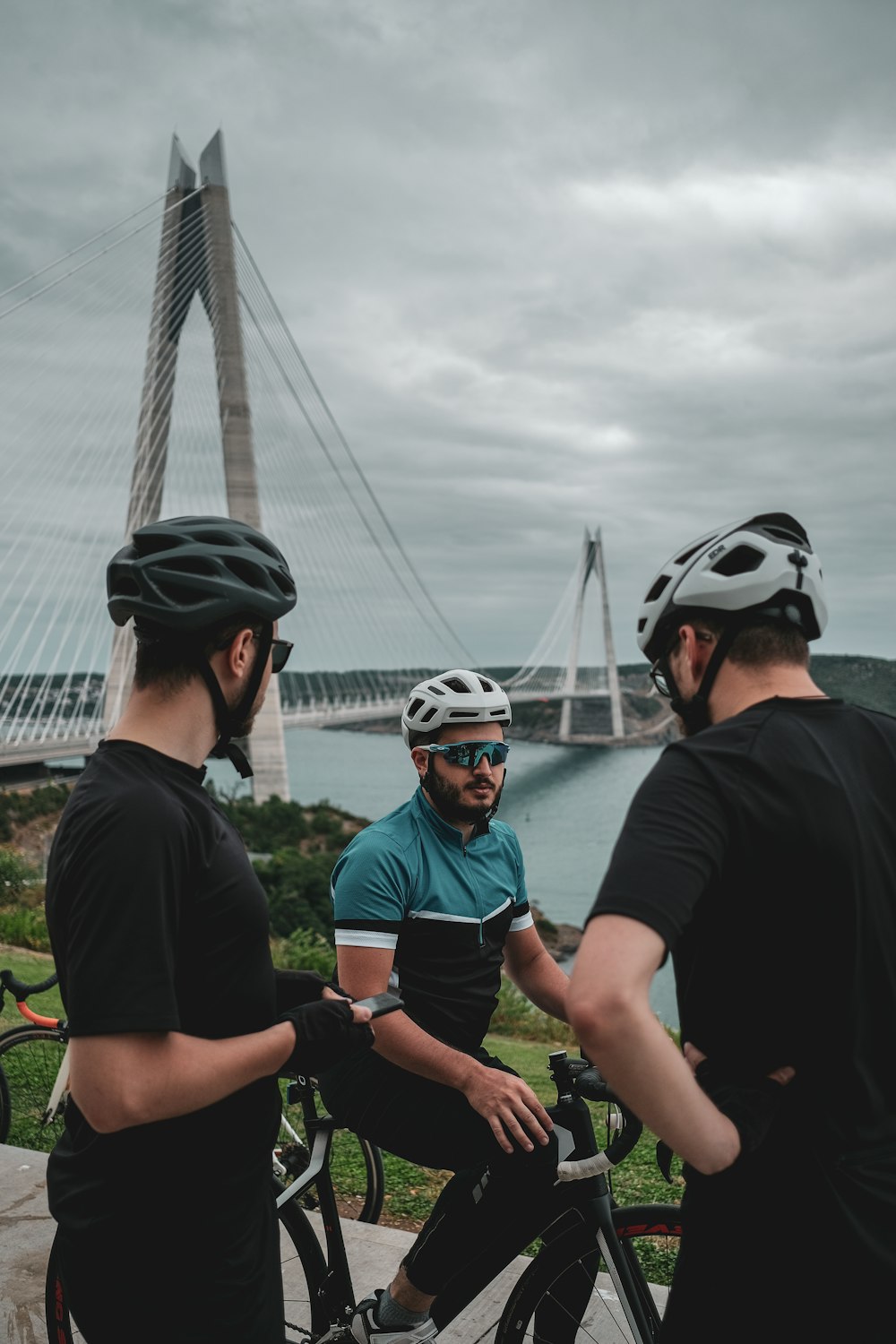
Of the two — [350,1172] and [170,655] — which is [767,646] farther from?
[350,1172]

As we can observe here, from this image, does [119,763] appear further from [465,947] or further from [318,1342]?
[318,1342]

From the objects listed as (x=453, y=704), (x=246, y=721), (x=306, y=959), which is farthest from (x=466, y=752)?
(x=306, y=959)

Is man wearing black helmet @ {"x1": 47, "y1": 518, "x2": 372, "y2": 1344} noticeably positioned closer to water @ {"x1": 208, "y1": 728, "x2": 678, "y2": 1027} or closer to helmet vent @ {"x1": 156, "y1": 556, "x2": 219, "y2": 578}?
helmet vent @ {"x1": 156, "y1": 556, "x2": 219, "y2": 578}

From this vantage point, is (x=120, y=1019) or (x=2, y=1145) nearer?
(x=120, y=1019)

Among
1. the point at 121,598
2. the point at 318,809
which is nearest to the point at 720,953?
the point at 121,598

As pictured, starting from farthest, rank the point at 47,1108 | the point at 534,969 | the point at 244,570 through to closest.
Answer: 1. the point at 47,1108
2. the point at 534,969
3. the point at 244,570

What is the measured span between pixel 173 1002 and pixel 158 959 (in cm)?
6

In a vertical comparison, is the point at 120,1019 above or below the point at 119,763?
below

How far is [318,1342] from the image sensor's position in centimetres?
220

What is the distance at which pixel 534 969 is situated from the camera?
2527mm

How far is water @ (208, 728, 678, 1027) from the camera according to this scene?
30422mm

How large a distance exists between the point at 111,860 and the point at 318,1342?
1.48 m

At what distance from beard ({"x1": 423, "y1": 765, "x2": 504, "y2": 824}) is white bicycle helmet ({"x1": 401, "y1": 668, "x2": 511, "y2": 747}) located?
7.1 inches

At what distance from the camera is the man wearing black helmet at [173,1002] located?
4.39 ft
